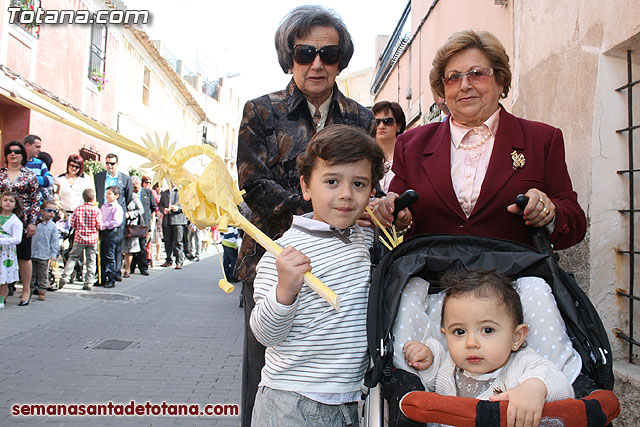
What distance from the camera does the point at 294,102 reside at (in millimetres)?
2713

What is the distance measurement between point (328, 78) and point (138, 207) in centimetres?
955

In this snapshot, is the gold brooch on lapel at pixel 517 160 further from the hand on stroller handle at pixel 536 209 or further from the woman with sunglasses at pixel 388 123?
the woman with sunglasses at pixel 388 123


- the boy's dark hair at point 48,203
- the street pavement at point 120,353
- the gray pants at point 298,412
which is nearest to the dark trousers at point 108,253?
the street pavement at point 120,353

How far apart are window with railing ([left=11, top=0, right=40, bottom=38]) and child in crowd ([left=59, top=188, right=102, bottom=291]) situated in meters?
5.10

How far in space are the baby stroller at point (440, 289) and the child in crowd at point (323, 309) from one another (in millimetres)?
134

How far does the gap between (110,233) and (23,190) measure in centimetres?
251

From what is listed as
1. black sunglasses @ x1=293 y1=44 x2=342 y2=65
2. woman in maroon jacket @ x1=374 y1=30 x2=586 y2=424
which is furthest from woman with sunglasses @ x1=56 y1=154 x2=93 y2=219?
woman in maroon jacket @ x1=374 y1=30 x2=586 y2=424

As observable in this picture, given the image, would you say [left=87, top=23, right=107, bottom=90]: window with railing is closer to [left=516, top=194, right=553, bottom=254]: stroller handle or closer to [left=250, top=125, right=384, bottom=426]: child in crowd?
[left=250, top=125, right=384, bottom=426]: child in crowd

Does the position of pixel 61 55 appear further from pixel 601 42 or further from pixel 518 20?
pixel 601 42

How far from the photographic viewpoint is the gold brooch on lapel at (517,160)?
2447 mm

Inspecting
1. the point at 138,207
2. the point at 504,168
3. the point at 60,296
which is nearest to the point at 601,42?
the point at 504,168

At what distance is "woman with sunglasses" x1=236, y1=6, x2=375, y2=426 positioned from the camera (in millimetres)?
2570

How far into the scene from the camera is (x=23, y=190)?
293 inches

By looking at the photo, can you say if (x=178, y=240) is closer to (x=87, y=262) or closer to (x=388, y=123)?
(x=87, y=262)
